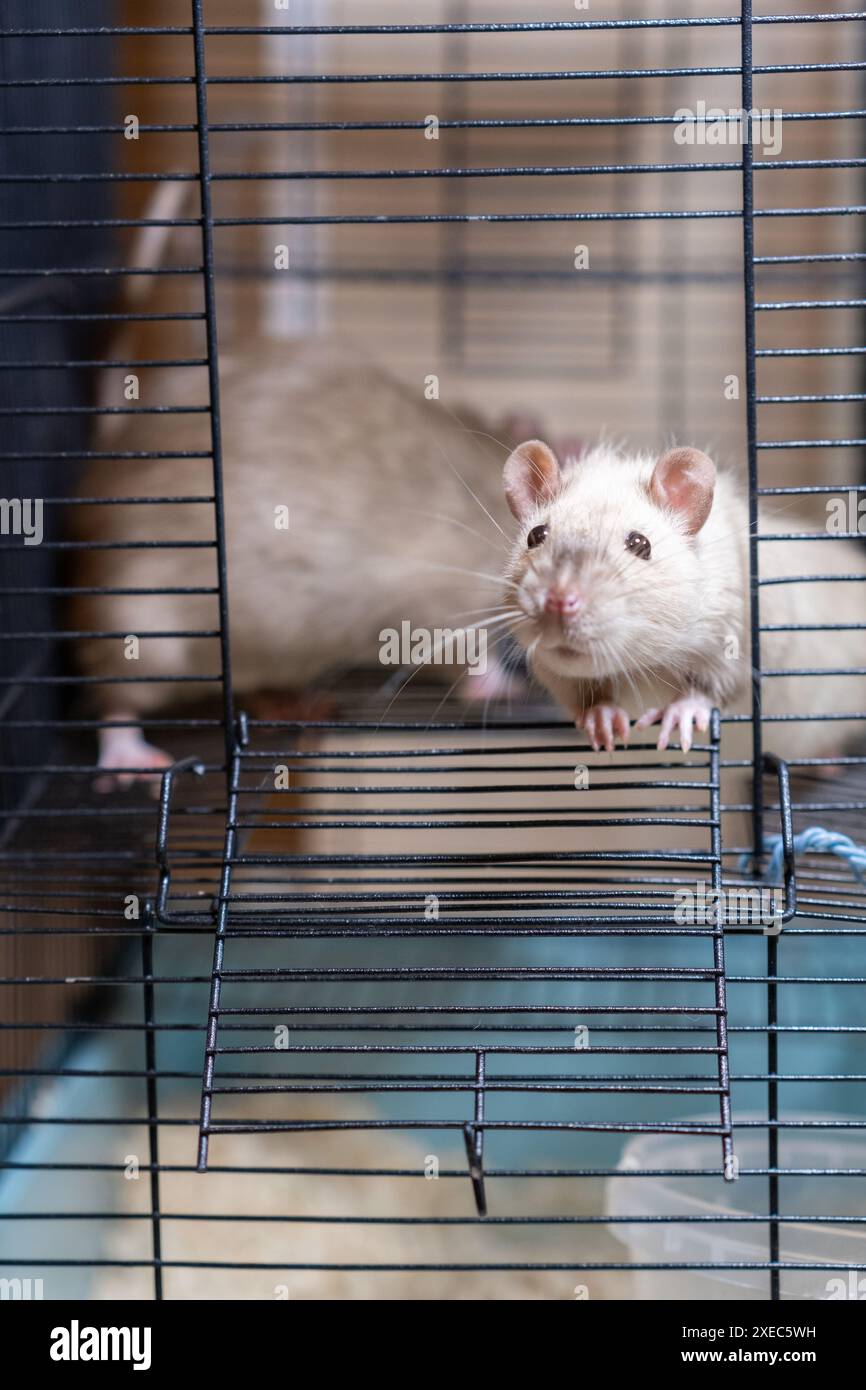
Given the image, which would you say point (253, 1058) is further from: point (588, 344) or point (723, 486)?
point (588, 344)

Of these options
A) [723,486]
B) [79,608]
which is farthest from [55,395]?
[723,486]

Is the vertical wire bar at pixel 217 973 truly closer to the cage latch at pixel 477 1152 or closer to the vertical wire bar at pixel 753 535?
the cage latch at pixel 477 1152

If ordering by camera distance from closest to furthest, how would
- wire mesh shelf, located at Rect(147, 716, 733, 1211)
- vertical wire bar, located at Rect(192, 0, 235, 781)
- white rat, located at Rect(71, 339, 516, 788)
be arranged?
wire mesh shelf, located at Rect(147, 716, 733, 1211) < vertical wire bar, located at Rect(192, 0, 235, 781) < white rat, located at Rect(71, 339, 516, 788)

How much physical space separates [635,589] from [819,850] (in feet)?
1.01

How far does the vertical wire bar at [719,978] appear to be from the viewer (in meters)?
0.90

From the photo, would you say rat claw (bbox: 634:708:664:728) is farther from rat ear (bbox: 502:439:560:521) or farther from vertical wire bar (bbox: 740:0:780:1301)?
rat ear (bbox: 502:439:560:521)

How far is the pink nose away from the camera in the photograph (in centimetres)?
98

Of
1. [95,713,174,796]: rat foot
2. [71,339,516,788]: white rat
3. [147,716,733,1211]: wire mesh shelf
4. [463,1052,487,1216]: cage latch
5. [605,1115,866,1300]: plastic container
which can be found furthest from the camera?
[71,339,516,788]: white rat

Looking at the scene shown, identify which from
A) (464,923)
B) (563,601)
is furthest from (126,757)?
(563,601)

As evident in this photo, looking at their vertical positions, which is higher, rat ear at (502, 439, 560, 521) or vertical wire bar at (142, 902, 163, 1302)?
rat ear at (502, 439, 560, 521)

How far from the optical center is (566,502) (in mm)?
1091

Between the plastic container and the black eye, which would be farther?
the plastic container

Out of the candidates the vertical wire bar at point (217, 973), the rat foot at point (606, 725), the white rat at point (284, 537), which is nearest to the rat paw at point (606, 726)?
the rat foot at point (606, 725)

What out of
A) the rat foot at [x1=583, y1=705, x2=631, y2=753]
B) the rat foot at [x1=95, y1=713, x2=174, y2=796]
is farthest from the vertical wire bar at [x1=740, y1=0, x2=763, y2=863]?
the rat foot at [x1=95, y1=713, x2=174, y2=796]
